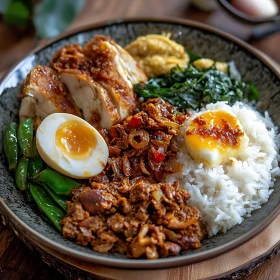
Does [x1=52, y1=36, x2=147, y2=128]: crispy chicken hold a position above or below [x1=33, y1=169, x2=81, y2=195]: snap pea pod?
above

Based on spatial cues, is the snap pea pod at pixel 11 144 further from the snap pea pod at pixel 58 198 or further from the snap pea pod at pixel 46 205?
the snap pea pod at pixel 58 198

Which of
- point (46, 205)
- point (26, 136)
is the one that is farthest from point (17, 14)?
point (46, 205)

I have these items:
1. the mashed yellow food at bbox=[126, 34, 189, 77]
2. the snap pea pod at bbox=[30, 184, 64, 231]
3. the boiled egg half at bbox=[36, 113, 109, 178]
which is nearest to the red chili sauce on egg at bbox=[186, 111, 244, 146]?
the boiled egg half at bbox=[36, 113, 109, 178]

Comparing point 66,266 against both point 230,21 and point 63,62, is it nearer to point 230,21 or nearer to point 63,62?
point 63,62

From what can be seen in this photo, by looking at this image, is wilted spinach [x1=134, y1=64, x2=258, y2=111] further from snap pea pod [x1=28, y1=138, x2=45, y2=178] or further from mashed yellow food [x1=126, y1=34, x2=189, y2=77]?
snap pea pod [x1=28, y1=138, x2=45, y2=178]

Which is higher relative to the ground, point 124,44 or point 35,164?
point 124,44

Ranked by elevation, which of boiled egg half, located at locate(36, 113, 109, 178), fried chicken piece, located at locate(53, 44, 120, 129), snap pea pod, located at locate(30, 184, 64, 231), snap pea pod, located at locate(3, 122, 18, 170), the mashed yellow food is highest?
the mashed yellow food

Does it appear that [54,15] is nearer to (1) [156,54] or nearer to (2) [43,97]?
(1) [156,54]
